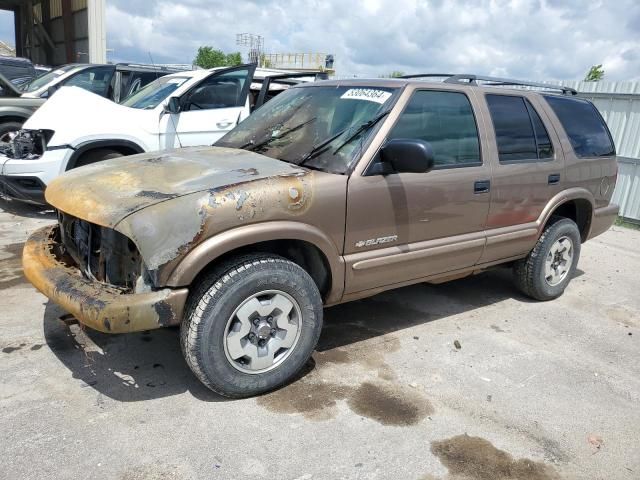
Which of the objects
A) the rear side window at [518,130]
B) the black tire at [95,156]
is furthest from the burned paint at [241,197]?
the black tire at [95,156]

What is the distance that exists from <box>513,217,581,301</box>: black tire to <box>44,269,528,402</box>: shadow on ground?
22cm

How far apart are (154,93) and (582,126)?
5.27m

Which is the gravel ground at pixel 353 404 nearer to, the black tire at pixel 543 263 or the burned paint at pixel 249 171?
the black tire at pixel 543 263

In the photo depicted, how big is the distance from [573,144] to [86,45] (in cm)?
2836

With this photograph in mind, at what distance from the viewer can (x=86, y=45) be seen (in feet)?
90.1

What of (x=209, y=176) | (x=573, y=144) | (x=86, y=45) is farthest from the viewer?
(x=86, y=45)

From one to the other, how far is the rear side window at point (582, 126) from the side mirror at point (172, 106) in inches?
169

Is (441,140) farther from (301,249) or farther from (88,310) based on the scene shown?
(88,310)

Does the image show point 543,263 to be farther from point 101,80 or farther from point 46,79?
point 46,79

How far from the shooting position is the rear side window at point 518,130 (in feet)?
13.6

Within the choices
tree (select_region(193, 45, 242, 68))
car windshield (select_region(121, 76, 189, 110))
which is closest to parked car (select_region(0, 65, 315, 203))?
car windshield (select_region(121, 76, 189, 110))

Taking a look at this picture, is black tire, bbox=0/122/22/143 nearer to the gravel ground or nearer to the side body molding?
the gravel ground

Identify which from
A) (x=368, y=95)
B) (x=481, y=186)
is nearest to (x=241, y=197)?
(x=368, y=95)

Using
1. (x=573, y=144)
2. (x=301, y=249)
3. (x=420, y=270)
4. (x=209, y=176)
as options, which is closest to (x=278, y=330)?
(x=301, y=249)
